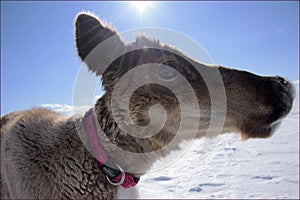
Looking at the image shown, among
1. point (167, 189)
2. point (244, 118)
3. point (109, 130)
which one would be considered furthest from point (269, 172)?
point (109, 130)

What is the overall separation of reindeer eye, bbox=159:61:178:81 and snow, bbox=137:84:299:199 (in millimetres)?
2345

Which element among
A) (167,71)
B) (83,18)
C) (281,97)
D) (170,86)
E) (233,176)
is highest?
(83,18)

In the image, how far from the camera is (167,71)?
2.74m

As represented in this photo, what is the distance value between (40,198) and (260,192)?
5.79 metres

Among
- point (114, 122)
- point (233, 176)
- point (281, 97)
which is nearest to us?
point (281, 97)

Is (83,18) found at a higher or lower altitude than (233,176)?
higher

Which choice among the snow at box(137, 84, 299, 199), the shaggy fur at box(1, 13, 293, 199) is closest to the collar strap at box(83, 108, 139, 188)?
the shaggy fur at box(1, 13, 293, 199)

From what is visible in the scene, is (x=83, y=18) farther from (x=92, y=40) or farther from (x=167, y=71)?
(x=167, y=71)

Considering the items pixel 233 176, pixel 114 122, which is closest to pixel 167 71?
pixel 114 122

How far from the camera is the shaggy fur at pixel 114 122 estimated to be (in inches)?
106

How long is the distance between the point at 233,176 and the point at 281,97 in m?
6.47

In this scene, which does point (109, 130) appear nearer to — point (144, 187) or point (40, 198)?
point (40, 198)

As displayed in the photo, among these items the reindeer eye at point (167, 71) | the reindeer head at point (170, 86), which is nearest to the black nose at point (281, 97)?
the reindeer head at point (170, 86)

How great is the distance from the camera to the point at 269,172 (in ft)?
27.3
